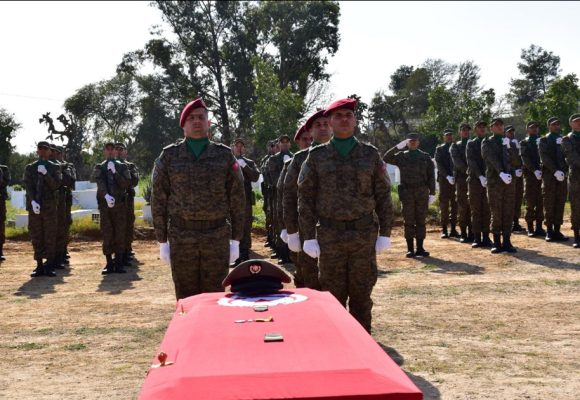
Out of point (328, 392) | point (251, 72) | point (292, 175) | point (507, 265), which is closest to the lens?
point (328, 392)

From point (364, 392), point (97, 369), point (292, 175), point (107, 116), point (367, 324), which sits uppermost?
point (107, 116)

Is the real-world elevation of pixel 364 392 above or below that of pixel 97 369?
above

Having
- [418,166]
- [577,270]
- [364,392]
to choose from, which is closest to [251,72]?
[418,166]

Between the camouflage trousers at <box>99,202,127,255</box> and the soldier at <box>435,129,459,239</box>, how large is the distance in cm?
673

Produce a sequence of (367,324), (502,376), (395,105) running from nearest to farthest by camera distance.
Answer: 1. (502,376)
2. (367,324)
3. (395,105)

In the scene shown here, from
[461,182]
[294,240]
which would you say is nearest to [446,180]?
[461,182]

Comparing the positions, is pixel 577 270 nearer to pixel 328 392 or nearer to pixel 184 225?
pixel 184 225

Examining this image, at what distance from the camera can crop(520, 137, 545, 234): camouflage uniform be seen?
15328 mm

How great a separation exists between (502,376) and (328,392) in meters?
3.39

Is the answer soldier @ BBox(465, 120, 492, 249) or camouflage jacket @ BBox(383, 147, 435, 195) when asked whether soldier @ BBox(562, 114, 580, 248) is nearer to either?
soldier @ BBox(465, 120, 492, 249)

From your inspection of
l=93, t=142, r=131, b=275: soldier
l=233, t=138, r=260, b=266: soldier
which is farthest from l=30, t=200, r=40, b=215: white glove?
l=233, t=138, r=260, b=266: soldier

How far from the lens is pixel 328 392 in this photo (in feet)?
8.80

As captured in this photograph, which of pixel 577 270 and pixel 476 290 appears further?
pixel 577 270

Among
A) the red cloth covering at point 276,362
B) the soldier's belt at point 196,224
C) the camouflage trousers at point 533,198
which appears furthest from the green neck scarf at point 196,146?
the camouflage trousers at point 533,198
